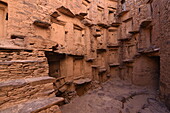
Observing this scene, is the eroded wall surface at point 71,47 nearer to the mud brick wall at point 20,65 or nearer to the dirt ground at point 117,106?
the mud brick wall at point 20,65

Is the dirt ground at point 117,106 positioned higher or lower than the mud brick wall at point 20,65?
lower

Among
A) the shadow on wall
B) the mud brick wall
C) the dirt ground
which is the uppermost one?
the mud brick wall

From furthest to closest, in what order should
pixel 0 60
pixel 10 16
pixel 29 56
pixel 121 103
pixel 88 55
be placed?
pixel 88 55
pixel 121 103
pixel 10 16
pixel 29 56
pixel 0 60

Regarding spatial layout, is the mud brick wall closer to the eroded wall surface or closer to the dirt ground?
the eroded wall surface

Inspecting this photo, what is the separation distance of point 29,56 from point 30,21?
308cm

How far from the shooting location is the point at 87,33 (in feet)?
31.1

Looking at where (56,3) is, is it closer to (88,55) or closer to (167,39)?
(88,55)

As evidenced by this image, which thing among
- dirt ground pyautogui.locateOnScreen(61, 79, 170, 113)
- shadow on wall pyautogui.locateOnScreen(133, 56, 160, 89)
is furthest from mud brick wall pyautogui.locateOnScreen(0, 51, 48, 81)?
shadow on wall pyautogui.locateOnScreen(133, 56, 160, 89)

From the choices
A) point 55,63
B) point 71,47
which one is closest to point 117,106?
point 55,63

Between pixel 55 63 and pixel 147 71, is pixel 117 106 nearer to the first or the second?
pixel 55 63

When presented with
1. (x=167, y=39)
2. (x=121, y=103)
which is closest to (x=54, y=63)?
(x=121, y=103)

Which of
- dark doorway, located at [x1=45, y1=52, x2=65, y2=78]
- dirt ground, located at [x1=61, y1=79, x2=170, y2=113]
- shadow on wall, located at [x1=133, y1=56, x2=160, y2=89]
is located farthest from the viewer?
shadow on wall, located at [x1=133, y1=56, x2=160, y2=89]

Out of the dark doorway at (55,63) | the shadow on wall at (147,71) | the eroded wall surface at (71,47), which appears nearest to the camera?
the eroded wall surface at (71,47)

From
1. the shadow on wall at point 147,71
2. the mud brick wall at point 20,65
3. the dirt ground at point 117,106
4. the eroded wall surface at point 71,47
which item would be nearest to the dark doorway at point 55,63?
the eroded wall surface at point 71,47
